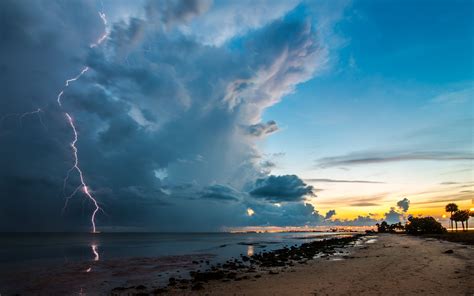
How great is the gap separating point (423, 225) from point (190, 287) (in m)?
124

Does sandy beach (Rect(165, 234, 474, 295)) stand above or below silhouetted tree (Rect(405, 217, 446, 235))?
above

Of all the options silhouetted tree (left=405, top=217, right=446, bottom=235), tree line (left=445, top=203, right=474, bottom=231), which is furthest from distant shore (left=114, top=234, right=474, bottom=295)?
tree line (left=445, top=203, right=474, bottom=231)

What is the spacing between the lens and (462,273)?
74.8 ft

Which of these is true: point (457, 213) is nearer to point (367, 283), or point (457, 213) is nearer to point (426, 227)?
point (426, 227)

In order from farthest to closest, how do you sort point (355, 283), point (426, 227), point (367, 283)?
1. point (426, 227)
2. point (355, 283)
3. point (367, 283)

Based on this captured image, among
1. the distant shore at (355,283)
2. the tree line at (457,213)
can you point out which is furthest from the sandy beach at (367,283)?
the tree line at (457,213)

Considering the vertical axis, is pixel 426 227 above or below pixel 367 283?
below

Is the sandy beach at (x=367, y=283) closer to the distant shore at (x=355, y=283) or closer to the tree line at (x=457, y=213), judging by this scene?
the distant shore at (x=355, y=283)

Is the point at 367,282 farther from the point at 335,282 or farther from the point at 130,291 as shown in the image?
the point at 130,291

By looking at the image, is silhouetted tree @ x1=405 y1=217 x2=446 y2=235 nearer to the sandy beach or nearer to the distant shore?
the distant shore

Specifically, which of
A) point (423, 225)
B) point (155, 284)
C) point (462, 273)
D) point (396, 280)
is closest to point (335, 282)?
point (396, 280)

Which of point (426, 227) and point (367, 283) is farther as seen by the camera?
point (426, 227)

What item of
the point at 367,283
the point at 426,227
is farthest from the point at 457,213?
the point at 367,283

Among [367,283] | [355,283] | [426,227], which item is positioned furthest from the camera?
[426,227]
